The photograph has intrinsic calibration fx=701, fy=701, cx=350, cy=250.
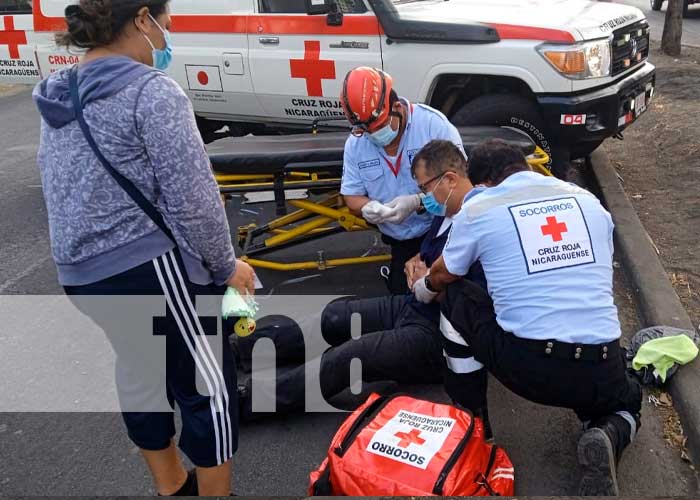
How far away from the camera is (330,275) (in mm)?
4418

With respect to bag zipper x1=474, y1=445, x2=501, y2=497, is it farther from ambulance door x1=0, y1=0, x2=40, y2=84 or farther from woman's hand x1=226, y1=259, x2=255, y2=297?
ambulance door x1=0, y1=0, x2=40, y2=84

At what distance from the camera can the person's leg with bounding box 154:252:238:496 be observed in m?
1.95

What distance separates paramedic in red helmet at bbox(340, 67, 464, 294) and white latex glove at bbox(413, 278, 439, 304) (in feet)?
1.72

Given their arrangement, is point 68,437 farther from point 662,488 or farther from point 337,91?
point 337,91

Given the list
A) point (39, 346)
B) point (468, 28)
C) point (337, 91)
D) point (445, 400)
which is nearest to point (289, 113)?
point (337, 91)

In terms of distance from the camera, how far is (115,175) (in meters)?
1.81

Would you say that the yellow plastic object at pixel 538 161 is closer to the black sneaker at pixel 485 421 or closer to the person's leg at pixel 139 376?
the black sneaker at pixel 485 421

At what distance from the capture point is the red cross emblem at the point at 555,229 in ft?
7.58

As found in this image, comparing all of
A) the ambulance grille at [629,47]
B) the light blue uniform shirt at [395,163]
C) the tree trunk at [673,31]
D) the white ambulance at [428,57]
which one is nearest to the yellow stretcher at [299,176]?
the light blue uniform shirt at [395,163]

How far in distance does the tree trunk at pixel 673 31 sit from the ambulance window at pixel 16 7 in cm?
791

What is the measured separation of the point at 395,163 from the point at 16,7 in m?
4.44

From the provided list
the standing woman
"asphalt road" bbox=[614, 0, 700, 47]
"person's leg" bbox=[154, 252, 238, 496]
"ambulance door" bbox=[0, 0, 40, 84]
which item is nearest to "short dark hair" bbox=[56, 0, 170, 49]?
the standing woman

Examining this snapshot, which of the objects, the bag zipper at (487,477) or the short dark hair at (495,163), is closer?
the bag zipper at (487,477)

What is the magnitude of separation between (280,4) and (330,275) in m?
2.27
